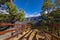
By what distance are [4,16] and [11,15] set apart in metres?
1.33

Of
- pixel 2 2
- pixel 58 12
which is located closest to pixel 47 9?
pixel 58 12

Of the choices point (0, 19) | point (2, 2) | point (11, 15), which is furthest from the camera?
point (2, 2)

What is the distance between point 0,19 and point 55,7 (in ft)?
61.9

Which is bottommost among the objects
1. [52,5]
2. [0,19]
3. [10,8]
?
[0,19]

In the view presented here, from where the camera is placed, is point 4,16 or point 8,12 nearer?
point 4,16

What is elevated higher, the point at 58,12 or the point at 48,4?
the point at 48,4

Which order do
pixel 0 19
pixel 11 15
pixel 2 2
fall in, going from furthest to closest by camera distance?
pixel 2 2 → pixel 11 15 → pixel 0 19

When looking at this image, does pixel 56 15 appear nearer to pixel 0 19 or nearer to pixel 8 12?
pixel 8 12

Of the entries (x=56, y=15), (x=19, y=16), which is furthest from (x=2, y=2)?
(x=56, y=15)

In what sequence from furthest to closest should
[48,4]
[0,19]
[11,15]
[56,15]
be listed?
[48,4] < [56,15] < [11,15] < [0,19]

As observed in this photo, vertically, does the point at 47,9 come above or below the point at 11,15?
above

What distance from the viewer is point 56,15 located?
2881 cm

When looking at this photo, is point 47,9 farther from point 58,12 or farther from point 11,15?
point 11,15

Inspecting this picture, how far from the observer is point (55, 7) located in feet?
113
